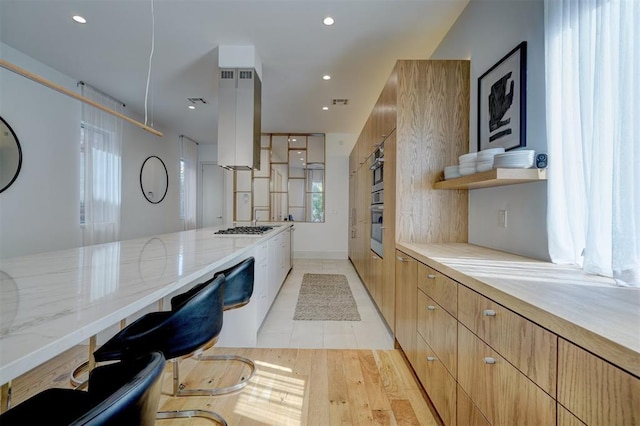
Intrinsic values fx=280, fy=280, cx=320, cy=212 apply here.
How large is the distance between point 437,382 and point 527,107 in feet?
5.25

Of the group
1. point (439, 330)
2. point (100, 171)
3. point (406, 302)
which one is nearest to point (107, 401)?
point (439, 330)

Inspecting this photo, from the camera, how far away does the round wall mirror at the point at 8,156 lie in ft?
9.73

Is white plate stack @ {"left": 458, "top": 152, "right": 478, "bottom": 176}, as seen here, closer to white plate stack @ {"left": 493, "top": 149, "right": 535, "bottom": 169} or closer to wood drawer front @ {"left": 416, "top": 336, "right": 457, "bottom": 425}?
white plate stack @ {"left": 493, "top": 149, "right": 535, "bottom": 169}

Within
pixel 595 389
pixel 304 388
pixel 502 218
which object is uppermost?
pixel 502 218

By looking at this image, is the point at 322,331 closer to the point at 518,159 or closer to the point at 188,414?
the point at 188,414

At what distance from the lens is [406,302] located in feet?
6.53

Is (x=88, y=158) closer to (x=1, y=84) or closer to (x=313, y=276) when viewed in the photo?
(x=1, y=84)

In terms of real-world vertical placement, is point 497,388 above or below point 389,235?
below

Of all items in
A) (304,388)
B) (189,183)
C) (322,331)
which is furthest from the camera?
(189,183)

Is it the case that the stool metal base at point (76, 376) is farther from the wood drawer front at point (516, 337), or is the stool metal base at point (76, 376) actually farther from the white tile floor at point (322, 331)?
the wood drawer front at point (516, 337)

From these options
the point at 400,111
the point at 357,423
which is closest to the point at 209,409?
the point at 357,423

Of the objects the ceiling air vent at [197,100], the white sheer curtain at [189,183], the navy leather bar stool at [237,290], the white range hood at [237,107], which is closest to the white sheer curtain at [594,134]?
the navy leather bar stool at [237,290]

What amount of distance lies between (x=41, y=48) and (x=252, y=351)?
4.04 m

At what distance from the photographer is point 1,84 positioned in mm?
2939
